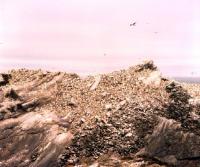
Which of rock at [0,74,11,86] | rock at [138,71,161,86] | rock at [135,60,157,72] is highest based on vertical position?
rock at [135,60,157,72]

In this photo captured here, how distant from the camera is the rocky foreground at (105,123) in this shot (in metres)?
41.8

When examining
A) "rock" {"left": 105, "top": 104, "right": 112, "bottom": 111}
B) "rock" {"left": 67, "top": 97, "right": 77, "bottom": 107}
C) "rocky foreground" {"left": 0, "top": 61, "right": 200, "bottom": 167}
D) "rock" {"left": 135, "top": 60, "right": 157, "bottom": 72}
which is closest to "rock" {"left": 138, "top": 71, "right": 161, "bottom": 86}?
"rocky foreground" {"left": 0, "top": 61, "right": 200, "bottom": 167}

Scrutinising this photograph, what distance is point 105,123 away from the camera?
43719mm

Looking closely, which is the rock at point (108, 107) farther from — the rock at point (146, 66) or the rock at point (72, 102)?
the rock at point (146, 66)

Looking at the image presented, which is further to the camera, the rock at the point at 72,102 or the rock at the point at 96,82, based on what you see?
the rock at the point at 96,82

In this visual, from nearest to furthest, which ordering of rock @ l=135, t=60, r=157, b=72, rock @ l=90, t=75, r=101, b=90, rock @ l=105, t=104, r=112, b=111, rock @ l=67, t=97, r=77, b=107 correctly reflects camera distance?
rock @ l=105, t=104, r=112, b=111, rock @ l=67, t=97, r=77, b=107, rock @ l=90, t=75, r=101, b=90, rock @ l=135, t=60, r=157, b=72

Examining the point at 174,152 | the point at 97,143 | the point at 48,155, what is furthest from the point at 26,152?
the point at 174,152

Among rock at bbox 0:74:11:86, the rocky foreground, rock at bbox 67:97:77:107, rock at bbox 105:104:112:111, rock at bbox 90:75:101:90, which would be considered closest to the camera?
the rocky foreground

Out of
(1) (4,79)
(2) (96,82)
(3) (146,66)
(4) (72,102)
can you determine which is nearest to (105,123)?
(4) (72,102)

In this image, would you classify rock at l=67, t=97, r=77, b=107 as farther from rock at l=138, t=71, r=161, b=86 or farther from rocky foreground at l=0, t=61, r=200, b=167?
rock at l=138, t=71, r=161, b=86

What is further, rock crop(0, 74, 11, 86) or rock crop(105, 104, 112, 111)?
rock crop(0, 74, 11, 86)

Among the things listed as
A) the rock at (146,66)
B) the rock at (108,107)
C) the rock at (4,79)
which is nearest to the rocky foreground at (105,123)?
the rock at (108,107)

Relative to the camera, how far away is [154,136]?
42.2 metres

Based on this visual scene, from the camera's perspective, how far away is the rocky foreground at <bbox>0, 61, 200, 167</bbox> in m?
41.8
